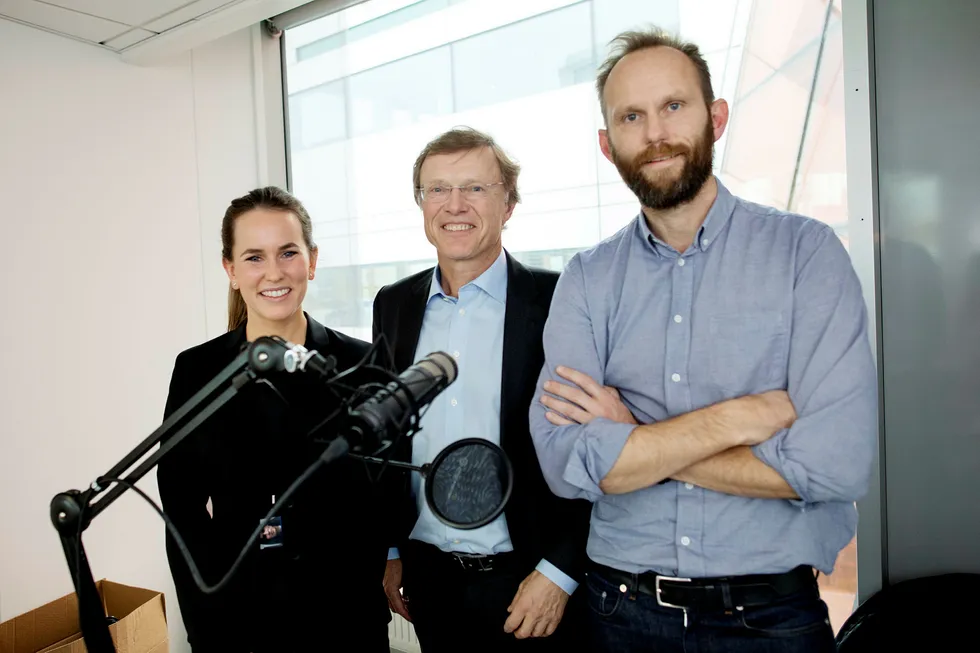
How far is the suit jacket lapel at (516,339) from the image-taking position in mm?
1700

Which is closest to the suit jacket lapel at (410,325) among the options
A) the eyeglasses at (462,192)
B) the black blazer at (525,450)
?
the black blazer at (525,450)

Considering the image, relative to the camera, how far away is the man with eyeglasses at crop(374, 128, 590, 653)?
5.39 ft

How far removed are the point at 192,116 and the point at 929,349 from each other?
3.02 metres

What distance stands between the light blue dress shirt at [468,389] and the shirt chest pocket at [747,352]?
0.60 m

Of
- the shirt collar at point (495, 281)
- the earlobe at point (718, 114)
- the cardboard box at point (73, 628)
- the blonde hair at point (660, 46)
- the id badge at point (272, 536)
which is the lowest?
the cardboard box at point (73, 628)

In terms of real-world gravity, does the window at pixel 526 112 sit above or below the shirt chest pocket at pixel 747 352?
above

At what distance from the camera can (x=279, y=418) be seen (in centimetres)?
175

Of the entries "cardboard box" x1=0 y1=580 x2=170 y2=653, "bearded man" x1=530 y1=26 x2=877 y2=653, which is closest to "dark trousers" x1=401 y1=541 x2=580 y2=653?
"bearded man" x1=530 y1=26 x2=877 y2=653

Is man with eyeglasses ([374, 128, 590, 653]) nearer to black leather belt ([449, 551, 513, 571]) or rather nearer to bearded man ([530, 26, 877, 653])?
black leather belt ([449, 551, 513, 571])

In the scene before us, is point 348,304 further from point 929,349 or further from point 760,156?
point 929,349

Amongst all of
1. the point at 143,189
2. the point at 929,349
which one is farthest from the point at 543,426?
the point at 143,189

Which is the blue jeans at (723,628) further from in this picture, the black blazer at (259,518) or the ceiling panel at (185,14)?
the ceiling panel at (185,14)

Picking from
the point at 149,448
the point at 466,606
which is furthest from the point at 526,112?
the point at 149,448

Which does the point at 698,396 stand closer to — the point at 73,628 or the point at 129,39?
the point at 73,628
